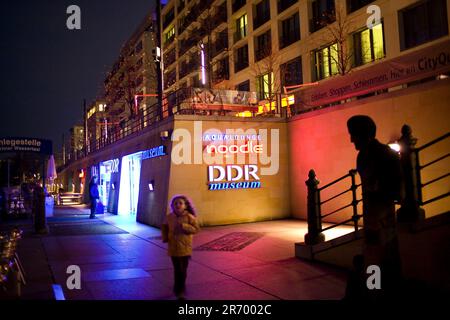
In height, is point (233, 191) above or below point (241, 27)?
below

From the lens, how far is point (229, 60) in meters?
39.7

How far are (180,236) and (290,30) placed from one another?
28.8m

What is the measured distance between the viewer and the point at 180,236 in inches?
237

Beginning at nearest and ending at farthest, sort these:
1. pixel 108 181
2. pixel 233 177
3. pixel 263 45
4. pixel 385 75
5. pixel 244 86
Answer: pixel 385 75 < pixel 233 177 < pixel 108 181 < pixel 263 45 < pixel 244 86

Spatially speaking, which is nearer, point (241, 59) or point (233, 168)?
point (233, 168)

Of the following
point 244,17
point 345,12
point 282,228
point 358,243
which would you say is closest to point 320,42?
point 345,12

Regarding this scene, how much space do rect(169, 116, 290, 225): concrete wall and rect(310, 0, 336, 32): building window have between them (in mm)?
13664

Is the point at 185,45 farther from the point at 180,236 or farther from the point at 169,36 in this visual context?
the point at 180,236

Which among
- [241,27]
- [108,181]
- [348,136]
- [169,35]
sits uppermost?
[169,35]

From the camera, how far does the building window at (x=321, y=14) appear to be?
2702 cm

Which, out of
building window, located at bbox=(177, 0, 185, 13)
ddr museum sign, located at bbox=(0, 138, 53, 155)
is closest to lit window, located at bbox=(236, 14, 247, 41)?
building window, located at bbox=(177, 0, 185, 13)

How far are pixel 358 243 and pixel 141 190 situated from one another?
38.9 ft

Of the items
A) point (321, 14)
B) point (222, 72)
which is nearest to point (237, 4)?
point (222, 72)
